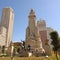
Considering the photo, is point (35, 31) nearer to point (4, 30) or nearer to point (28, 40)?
point (28, 40)

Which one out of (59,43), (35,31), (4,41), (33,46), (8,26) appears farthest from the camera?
(8,26)

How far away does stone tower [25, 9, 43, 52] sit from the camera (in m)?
42.6

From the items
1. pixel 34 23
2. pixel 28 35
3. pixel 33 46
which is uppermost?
pixel 34 23

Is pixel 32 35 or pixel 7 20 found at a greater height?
pixel 7 20

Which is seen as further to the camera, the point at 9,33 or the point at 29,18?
the point at 9,33

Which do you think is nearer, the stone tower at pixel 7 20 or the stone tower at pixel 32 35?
the stone tower at pixel 32 35

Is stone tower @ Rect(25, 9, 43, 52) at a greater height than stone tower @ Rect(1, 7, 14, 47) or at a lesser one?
lesser

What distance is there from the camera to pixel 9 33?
106 metres

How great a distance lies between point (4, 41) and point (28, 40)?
5393 centimetres

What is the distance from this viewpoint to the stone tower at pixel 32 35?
42556 mm

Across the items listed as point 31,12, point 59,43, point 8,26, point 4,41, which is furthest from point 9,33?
point 59,43

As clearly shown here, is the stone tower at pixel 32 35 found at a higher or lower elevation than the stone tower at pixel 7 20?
lower

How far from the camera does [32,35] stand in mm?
45375

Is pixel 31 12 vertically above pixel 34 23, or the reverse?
pixel 31 12
